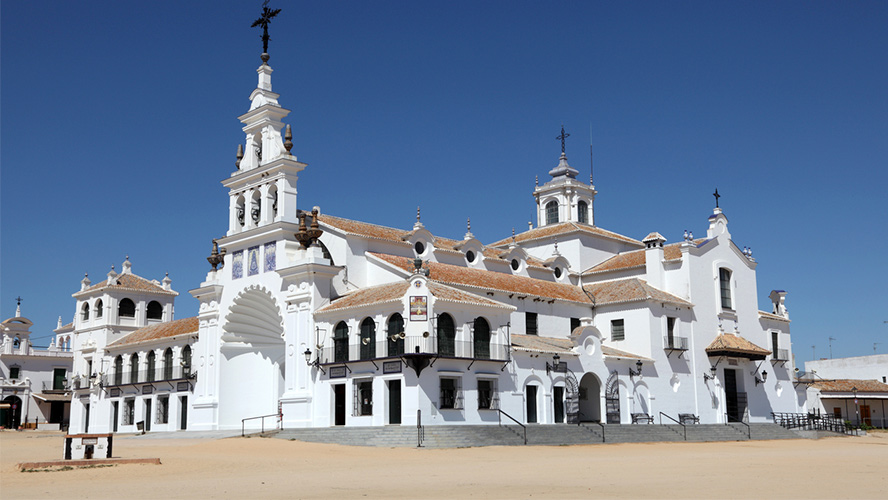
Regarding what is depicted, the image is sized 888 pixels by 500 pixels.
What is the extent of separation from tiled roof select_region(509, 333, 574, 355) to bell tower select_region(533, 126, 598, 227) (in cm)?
1469

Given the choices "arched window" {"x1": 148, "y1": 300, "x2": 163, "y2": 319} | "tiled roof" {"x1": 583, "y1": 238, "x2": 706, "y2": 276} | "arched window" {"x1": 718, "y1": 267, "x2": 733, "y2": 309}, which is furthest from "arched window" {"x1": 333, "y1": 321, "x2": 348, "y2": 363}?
"arched window" {"x1": 148, "y1": 300, "x2": 163, "y2": 319}

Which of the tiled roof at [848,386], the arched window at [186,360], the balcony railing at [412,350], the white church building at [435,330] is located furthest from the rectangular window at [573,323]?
the tiled roof at [848,386]

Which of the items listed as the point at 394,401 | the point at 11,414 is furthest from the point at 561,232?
the point at 11,414

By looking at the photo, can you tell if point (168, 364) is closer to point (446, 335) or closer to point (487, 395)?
point (446, 335)

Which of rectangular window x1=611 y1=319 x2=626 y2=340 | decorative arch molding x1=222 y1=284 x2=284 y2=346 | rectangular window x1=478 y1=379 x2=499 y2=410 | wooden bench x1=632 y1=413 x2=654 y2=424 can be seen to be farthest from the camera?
rectangular window x1=611 y1=319 x2=626 y2=340

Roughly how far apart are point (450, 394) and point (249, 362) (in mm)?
13687

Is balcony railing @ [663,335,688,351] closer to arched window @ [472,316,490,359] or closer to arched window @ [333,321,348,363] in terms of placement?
arched window @ [472,316,490,359]

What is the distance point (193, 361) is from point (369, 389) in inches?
607

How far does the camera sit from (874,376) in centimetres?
7225

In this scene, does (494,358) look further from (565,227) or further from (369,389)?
(565,227)

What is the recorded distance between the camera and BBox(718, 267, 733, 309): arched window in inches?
1879

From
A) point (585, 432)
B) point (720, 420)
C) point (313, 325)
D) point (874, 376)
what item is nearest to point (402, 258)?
point (313, 325)

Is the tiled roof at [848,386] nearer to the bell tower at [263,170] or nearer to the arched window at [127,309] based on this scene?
the bell tower at [263,170]

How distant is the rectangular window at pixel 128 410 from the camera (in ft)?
167
